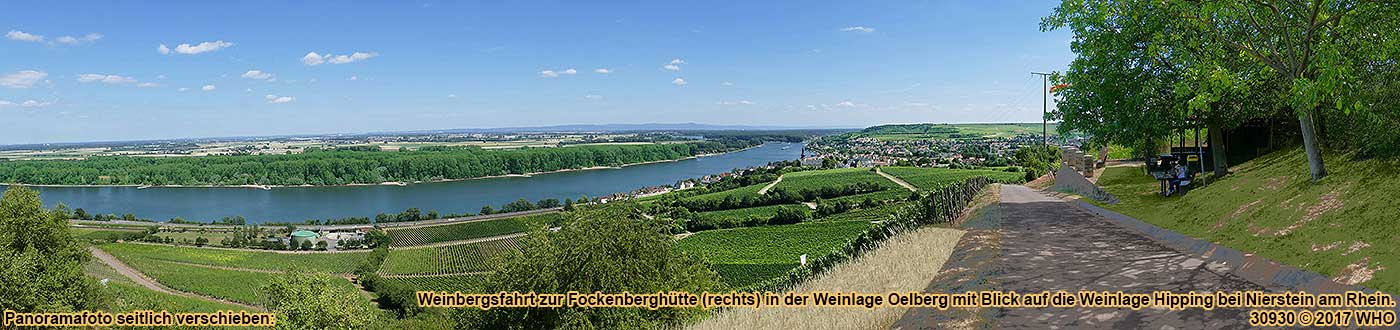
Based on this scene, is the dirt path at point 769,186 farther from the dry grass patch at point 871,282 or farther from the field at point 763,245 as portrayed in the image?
the dry grass patch at point 871,282

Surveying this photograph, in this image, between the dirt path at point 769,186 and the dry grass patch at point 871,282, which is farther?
the dirt path at point 769,186

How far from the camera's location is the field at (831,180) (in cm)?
8293

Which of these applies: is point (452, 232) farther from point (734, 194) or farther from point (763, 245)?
point (763, 245)

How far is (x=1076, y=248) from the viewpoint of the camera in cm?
904

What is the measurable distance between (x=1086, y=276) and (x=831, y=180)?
83347 millimetres

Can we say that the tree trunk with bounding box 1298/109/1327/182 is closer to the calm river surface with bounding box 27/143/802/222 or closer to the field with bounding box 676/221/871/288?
the field with bounding box 676/221/871/288

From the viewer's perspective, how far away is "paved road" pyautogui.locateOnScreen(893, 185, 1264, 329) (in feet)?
17.6

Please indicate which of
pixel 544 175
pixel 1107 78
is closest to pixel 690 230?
pixel 1107 78

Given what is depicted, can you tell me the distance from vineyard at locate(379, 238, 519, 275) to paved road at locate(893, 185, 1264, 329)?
54.8m

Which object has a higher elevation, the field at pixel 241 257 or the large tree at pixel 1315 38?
the large tree at pixel 1315 38

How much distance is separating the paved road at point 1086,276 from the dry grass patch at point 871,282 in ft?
1.06

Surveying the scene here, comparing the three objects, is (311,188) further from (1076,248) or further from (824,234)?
(1076,248)

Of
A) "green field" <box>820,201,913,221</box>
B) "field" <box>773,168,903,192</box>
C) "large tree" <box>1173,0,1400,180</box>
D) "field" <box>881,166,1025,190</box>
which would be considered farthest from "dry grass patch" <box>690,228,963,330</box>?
"field" <box>773,168,903,192</box>

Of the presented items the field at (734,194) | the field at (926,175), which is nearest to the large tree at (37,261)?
the field at (734,194)
